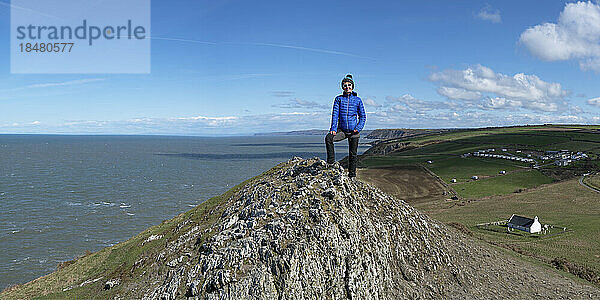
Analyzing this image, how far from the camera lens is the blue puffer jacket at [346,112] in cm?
1897

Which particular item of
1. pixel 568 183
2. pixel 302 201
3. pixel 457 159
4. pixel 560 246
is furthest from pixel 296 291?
pixel 457 159

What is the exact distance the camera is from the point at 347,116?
62.3 ft

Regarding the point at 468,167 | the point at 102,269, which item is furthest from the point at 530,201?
the point at 102,269

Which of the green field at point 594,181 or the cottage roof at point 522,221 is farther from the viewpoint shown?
the green field at point 594,181

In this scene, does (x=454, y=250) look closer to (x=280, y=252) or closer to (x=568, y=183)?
(x=280, y=252)

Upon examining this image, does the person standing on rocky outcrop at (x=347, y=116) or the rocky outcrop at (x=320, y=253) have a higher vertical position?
the person standing on rocky outcrop at (x=347, y=116)

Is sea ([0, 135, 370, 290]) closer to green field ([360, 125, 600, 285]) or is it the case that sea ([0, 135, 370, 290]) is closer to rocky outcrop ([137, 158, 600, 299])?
rocky outcrop ([137, 158, 600, 299])

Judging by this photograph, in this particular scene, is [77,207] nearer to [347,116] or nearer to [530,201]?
[347,116]

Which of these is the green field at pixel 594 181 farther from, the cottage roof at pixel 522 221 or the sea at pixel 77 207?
the sea at pixel 77 207

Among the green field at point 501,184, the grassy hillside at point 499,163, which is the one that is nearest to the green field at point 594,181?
the grassy hillside at point 499,163

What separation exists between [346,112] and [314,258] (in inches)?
310

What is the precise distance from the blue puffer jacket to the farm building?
4579 centimetres

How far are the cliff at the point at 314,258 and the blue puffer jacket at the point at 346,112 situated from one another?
437 cm

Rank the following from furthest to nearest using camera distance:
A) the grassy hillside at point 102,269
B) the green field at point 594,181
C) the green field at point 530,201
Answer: the green field at point 594,181 < the green field at point 530,201 < the grassy hillside at point 102,269
